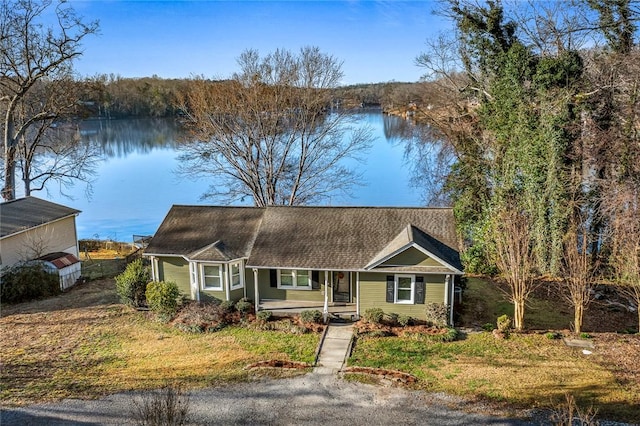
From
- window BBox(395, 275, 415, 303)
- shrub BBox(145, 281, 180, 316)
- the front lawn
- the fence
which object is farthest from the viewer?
the fence

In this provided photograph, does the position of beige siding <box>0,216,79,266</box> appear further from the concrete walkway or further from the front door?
the concrete walkway

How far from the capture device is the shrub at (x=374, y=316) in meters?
17.2

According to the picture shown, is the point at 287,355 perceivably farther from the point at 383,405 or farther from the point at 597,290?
the point at 597,290

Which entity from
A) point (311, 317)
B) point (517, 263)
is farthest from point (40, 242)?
point (517, 263)

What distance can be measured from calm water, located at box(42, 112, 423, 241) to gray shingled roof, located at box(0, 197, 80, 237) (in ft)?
32.1

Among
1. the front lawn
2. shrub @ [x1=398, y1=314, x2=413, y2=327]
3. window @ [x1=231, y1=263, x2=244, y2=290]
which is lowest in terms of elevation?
the front lawn

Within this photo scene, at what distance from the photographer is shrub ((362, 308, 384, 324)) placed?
1725cm

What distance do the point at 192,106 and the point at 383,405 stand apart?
20964 millimetres

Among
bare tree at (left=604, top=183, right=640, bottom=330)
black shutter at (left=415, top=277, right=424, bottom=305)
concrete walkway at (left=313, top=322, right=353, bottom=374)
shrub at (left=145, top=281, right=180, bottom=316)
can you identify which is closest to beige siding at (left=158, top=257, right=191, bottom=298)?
shrub at (left=145, top=281, right=180, bottom=316)

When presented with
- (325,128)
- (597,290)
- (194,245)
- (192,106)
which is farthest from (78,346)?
(597,290)

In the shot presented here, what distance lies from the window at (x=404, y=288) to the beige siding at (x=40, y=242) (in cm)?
1761

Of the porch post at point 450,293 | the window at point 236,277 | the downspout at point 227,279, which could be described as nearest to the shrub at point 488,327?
the porch post at point 450,293

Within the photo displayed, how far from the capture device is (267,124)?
90.7 ft

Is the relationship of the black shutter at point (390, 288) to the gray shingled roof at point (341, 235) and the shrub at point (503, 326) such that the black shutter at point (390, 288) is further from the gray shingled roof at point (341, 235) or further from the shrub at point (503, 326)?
the shrub at point (503, 326)
